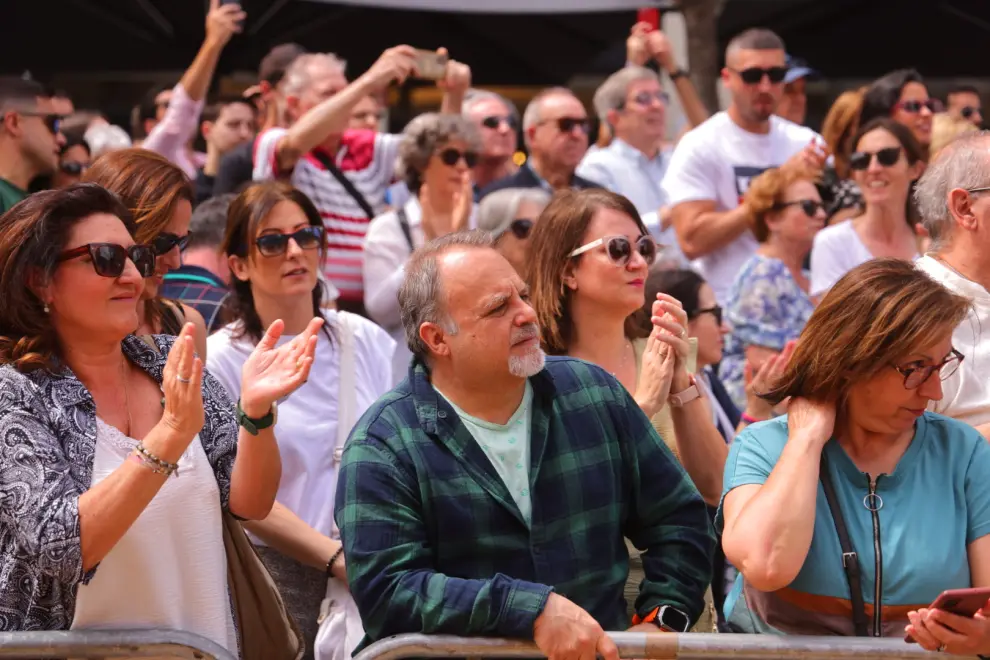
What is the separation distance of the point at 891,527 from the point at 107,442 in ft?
6.38

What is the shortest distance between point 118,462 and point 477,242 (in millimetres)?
1088

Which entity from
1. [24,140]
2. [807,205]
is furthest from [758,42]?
[24,140]

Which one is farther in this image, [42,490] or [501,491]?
[501,491]

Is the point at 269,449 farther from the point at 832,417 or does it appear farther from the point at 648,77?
the point at 648,77

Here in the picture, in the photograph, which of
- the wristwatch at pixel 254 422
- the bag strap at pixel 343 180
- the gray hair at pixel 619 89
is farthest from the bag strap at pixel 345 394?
the gray hair at pixel 619 89

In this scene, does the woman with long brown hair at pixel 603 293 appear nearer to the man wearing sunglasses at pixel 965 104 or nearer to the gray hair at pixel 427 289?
the gray hair at pixel 427 289

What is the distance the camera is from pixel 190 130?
25.3 ft

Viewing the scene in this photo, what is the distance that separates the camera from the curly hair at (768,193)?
649 cm

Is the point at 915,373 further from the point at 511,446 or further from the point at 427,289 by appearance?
the point at 427,289

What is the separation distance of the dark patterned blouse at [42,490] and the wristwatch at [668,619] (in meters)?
1.38

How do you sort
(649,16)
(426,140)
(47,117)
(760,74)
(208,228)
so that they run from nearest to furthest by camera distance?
(208,228)
(47,117)
(426,140)
(760,74)
(649,16)

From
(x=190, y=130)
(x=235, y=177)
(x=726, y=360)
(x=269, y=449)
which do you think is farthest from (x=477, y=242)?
(x=190, y=130)

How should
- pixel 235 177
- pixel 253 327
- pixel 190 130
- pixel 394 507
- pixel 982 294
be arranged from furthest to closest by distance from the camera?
pixel 190 130
pixel 235 177
pixel 253 327
pixel 982 294
pixel 394 507

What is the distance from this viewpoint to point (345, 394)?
4.71 metres
